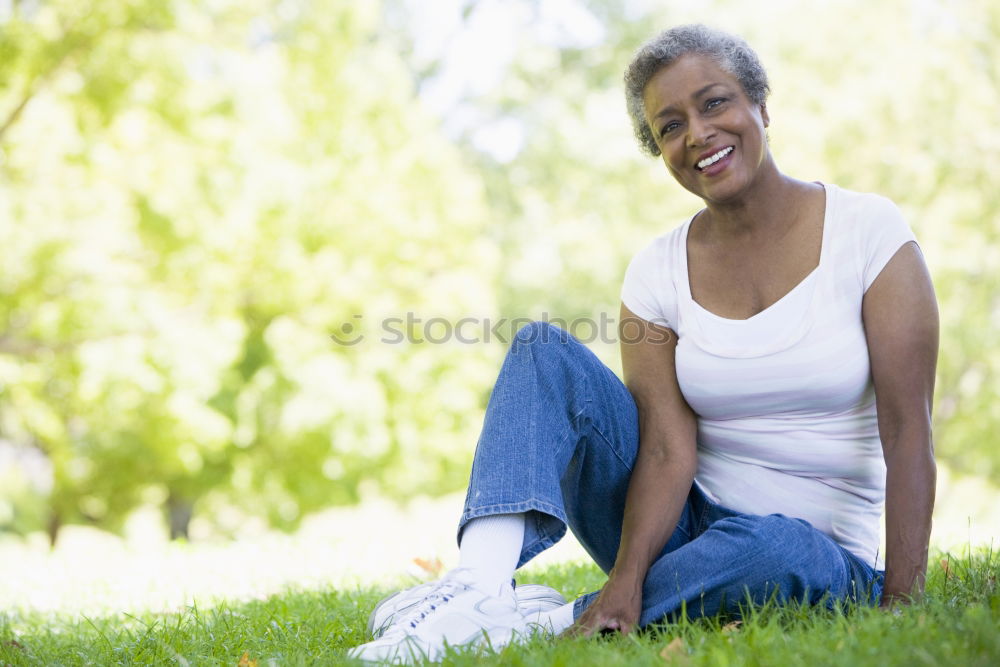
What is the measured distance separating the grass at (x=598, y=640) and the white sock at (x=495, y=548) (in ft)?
0.60

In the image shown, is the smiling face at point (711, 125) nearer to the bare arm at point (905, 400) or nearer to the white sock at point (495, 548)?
the bare arm at point (905, 400)

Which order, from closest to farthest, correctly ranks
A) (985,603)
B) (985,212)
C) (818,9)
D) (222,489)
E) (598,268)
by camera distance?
(985,603) → (222,489) → (985,212) → (818,9) → (598,268)

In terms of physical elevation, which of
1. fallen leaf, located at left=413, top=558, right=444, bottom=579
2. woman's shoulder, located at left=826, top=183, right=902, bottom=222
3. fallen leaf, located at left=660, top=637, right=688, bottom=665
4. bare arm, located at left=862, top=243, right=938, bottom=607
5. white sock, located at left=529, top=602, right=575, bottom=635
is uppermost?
woman's shoulder, located at left=826, top=183, right=902, bottom=222

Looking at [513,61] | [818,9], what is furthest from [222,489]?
[513,61]

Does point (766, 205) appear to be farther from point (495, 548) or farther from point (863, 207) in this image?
point (495, 548)

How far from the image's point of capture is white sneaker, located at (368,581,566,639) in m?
2.30

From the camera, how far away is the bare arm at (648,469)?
7.13 feet

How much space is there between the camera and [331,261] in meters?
9.45

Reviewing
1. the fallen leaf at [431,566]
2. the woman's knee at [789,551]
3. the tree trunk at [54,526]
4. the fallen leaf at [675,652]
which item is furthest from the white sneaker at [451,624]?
the tree trunk at [54,526]

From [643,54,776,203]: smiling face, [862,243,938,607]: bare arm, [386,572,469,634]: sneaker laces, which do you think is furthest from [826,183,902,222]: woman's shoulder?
[386,572,469,634]: sneaker laces

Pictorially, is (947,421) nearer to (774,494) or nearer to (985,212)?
(985,212)

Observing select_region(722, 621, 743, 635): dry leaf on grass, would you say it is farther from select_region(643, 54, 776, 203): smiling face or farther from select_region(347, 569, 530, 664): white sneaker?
select_region(643, 54, 776, 203): smiling face

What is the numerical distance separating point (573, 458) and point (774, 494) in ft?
1.68

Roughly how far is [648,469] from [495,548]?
48 cm
